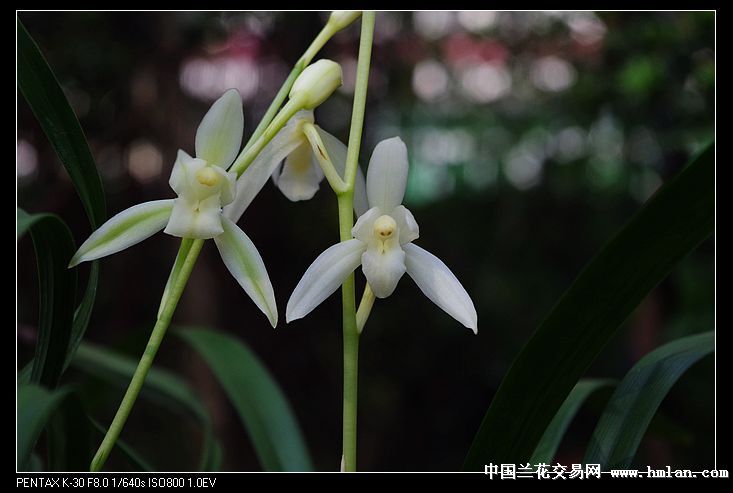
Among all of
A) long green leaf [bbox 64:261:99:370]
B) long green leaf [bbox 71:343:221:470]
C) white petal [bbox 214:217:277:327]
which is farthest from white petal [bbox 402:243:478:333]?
long green leaf [bbox 71:343:221:470]

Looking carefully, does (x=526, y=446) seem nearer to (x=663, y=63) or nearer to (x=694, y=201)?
(x=694, y=201)

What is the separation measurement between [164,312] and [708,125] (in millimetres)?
1192

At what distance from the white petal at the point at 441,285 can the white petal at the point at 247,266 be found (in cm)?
11

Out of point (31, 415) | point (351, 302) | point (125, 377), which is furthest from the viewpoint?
point (125, 377)

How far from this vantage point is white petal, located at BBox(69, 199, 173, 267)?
0.52 meters

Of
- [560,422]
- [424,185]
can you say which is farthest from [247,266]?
[424,185]

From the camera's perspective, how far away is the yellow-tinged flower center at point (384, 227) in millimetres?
543

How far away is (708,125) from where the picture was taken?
4.45 feet

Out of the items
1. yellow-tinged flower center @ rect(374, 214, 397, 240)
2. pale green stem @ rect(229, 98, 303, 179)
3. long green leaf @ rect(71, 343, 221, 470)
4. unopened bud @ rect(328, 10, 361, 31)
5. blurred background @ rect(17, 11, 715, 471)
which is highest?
blurred background @ rect(17, 11, 715, 471)

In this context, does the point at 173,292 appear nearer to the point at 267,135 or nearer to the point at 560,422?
the point at 267,135

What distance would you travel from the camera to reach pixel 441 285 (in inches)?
21.9

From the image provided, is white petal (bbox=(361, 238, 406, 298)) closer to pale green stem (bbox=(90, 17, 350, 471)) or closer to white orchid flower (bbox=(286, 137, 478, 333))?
Answer: white orchid flower (bbox=(286, 137, 478, 333))

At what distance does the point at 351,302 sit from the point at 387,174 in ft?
0.38

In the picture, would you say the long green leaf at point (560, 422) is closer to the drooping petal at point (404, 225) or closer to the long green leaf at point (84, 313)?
the drooping petal at point (404, 225)
